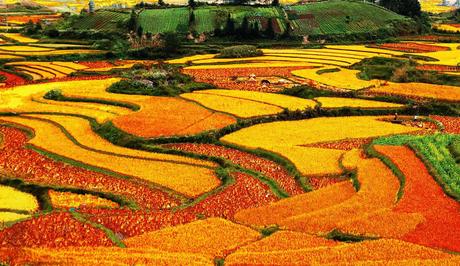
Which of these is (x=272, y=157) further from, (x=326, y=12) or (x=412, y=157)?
(x=326, y=12)

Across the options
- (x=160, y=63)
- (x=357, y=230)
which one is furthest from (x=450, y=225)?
(x=160, y=63)

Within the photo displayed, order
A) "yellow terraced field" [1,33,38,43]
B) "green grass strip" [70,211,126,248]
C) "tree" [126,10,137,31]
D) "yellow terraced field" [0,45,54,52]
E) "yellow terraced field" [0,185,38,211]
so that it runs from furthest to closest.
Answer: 1. "tree" [126,10,137,31]
2. "yellow terraced field" [1,33,38,43]
3. "yellow terraced field" [0,45,54,52]
4. "yellow terraced field" [0,185,38,211]
5. "green grass strip" [70,211,126,248]

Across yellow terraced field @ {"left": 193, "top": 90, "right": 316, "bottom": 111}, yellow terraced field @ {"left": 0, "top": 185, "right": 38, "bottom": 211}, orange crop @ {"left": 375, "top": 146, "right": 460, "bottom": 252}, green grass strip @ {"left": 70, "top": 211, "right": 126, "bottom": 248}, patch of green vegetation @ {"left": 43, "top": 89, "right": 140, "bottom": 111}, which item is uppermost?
yellow terraced field @ {"left": 193, "top": 90, "right": 316, "bottom": 111}

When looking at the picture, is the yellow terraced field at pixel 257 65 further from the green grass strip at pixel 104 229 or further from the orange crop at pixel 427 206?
the green grass strip at pixel 104 229

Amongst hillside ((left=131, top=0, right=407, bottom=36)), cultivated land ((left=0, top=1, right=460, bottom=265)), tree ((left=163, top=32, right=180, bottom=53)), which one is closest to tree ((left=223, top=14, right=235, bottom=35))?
hillside ((left=131, top=0, right=407, bottom=36))

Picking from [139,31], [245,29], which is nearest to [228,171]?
[245,29]

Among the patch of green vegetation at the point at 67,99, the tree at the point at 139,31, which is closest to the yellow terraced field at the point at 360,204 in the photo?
the patch of green vegetation at the point at 67,99

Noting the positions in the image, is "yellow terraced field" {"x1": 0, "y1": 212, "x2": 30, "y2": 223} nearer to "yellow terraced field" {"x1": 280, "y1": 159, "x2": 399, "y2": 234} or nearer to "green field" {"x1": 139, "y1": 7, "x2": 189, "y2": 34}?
"yellow terraced field" {"x1": 280, "y1": 159, "x2": 399, "y2": 234}
